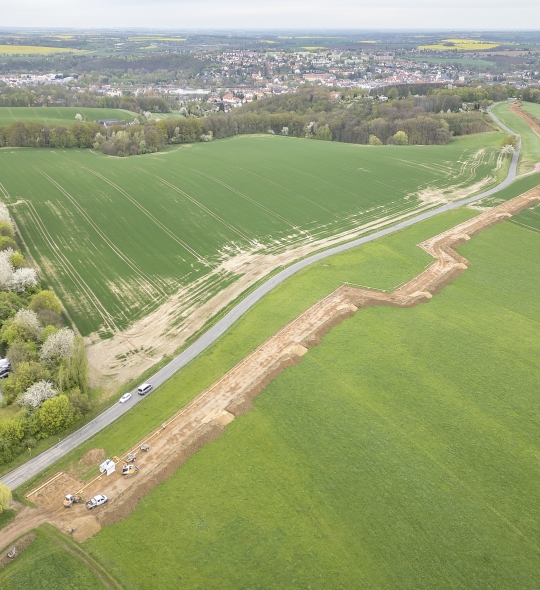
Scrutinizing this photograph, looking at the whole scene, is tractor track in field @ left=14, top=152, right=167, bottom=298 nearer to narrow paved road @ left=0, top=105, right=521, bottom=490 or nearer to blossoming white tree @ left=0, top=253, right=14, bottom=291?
narrow paved road @ left=0, top=105, right=521, bottom=490

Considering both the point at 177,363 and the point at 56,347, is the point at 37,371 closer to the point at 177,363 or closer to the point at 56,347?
the point at 56,347

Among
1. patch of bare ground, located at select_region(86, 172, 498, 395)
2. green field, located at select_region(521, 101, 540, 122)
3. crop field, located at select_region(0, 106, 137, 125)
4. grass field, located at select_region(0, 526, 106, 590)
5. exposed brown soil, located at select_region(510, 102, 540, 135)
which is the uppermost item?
green field, located at select_region(521, 101, 540, 122)

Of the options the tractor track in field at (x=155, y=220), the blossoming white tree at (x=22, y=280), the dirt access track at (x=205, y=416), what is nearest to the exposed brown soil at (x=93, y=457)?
the dirt access track at (x=205, y=416)

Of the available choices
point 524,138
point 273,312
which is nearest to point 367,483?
point 273,312

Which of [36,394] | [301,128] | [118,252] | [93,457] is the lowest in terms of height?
[93,457]

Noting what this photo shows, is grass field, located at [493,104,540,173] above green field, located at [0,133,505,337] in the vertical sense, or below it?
above

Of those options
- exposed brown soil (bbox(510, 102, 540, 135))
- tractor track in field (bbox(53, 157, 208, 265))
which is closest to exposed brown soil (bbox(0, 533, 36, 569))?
tractor track in field (bbox(53, 157, 208, 265))
